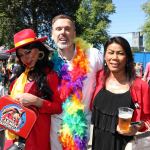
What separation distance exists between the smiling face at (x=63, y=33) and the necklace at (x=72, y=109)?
156 millimetres

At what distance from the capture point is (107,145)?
3.25 metres

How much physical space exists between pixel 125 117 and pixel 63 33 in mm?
1095

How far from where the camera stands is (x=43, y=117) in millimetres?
3326

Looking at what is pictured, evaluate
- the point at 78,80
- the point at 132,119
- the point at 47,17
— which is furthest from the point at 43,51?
the point at 47,17

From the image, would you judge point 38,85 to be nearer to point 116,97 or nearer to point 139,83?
point 116,97

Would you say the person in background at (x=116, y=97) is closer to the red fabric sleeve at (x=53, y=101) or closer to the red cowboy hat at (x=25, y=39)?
the red fabric sleeve at (x=53, y=101)

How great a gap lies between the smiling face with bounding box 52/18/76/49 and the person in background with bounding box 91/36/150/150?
40cm

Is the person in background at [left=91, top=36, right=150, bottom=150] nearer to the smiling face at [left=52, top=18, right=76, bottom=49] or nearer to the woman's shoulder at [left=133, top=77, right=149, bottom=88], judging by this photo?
the woman's shoulder at [left=133, top=77, right=149, bottom=88]

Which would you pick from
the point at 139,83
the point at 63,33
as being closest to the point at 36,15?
the point at 63,33

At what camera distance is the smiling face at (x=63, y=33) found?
11.9ft

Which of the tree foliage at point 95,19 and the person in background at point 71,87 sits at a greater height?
the tree foliage at point 95,19

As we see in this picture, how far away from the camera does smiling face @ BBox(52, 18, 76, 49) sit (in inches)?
143

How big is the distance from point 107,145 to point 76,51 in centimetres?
95

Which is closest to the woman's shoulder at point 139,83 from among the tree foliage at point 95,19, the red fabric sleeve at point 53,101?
the red fabric sleeve at point 53,101
